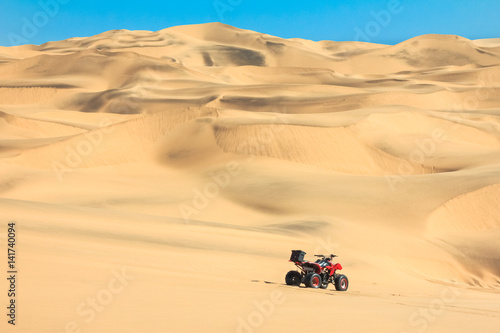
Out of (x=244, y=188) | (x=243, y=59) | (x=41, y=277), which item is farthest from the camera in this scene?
(x=243, y=59)

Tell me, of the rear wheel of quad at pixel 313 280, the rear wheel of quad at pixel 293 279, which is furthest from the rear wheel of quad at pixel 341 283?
the rear wheel of quad at pixel 293 279

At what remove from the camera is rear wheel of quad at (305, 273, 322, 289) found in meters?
12.1

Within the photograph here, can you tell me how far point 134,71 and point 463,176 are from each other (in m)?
55.9

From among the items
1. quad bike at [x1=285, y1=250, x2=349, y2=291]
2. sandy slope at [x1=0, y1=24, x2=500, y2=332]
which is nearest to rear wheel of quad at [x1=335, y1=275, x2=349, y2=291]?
quad bike at [x1=285, y1=250, x2=349, y2=291]

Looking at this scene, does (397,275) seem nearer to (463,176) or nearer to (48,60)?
(463,176)

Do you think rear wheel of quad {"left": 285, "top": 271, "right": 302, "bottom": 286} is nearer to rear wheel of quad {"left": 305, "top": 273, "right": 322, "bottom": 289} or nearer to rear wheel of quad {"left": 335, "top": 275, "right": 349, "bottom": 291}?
rear wheel of quad {"left": 305, "top": 273, "right": 322, "bottom": 289}

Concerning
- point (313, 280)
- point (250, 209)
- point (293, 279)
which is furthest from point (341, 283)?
point (250, 209)

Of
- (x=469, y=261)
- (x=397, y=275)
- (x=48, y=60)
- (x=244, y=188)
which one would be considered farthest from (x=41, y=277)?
(x=48, y=60)

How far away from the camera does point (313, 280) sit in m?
12.2

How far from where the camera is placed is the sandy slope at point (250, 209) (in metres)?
8.33

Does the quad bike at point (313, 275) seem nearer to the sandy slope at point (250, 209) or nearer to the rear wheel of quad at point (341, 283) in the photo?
the rear wheel of quad at point (341, 283)

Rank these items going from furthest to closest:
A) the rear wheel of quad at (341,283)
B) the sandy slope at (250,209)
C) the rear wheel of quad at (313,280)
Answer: the rear wheel of quad at (341,283) → the rear wheel of quad at (313,280) → the sandy slope at (250,209)

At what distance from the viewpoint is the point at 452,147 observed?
37.9 m

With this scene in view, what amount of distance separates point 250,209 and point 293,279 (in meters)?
13.6
